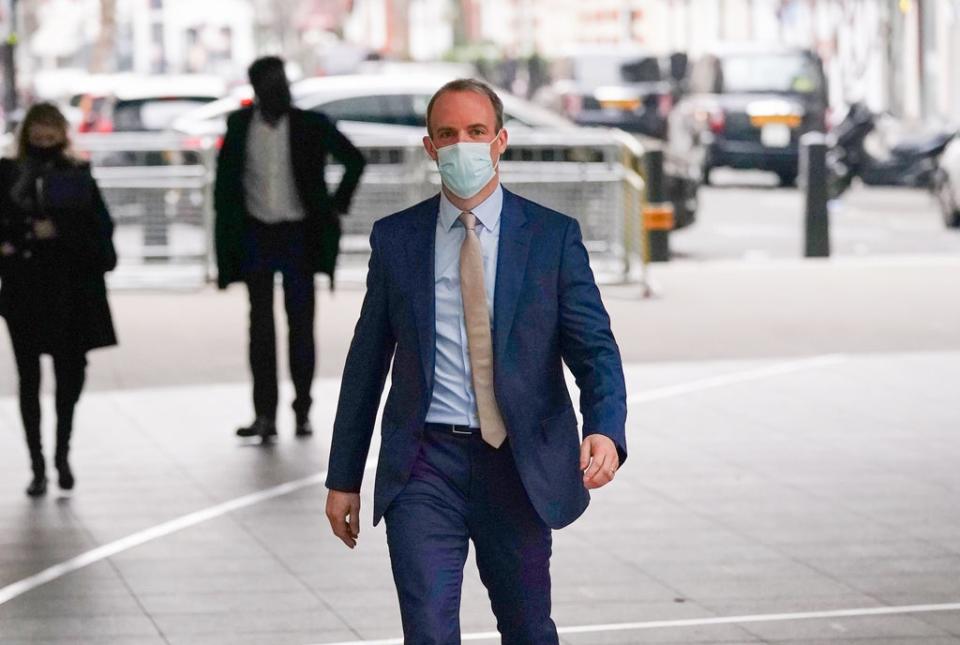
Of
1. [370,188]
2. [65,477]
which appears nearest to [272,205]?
[65,477]

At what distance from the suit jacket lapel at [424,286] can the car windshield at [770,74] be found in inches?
1146

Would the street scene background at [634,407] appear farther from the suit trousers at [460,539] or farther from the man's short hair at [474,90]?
the man's short hair at [474,90]

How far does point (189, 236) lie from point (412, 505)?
43.0ft

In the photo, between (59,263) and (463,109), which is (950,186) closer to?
(59,263)

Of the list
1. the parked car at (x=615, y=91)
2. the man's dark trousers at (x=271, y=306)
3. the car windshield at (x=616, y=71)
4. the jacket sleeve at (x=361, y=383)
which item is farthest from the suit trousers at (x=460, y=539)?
the car windshield at (x=616, y=71)

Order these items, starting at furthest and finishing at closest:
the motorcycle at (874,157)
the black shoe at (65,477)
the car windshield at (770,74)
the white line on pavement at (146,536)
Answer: the car windshield at (770,74), the motorcycle at (874,157), the black shoe at (65,477), the white line on pavement at (146,536)

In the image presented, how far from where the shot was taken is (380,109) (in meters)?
21.1

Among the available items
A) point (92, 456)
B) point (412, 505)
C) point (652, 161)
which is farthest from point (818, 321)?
point (412, 505)

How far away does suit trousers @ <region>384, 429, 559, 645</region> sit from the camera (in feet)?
15.5

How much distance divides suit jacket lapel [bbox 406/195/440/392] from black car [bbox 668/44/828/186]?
2680cm

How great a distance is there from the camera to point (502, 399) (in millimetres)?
4676

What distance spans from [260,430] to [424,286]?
5.62 meters

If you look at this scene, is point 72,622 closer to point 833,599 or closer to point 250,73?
point 833,599

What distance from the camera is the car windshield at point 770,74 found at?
33.6 metres
